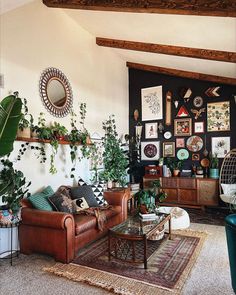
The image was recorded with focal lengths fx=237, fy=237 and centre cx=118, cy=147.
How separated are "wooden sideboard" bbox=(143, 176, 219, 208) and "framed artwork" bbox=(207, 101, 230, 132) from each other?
4.15ft

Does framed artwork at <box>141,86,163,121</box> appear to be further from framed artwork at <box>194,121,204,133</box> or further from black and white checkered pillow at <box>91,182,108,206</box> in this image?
black and white checkered pillow at <box>91,182,108,206</box>

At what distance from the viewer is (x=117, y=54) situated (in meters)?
5.97

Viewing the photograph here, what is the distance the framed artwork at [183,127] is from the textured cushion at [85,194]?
9.99ft

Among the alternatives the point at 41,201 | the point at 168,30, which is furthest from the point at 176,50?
the point at 41,201

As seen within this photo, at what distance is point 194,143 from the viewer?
5.79 meters

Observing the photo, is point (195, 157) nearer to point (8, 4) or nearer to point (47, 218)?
point (47, 218)

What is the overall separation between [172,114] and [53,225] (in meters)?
4.27

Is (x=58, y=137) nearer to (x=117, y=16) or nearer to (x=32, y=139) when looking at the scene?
(x=32, y=139)

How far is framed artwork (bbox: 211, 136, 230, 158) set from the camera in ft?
17.9

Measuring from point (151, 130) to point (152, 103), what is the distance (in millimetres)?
721

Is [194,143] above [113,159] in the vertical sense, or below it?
above

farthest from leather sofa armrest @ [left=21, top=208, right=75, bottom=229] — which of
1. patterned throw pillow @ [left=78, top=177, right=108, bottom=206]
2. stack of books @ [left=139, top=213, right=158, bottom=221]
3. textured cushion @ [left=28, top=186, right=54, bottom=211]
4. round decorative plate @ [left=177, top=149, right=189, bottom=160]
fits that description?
round decorative plate @ [left=177, top=149, right=189, bottom=160]

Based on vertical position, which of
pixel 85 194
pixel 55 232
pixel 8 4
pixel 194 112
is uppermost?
pixel 8 4

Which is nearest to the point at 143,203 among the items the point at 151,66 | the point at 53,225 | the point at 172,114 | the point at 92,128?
the point at 53,225
